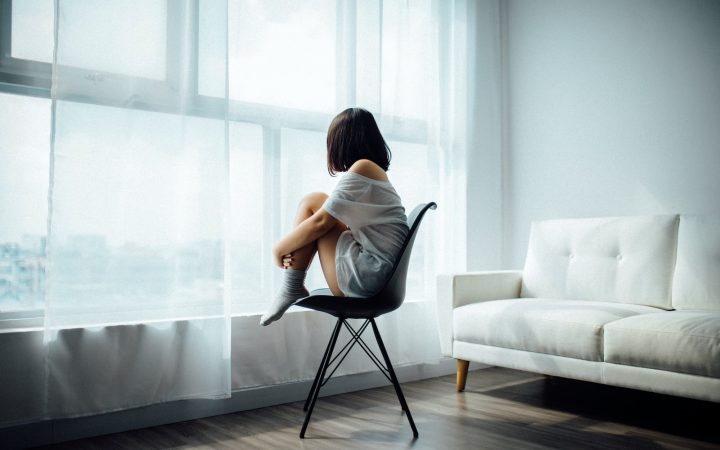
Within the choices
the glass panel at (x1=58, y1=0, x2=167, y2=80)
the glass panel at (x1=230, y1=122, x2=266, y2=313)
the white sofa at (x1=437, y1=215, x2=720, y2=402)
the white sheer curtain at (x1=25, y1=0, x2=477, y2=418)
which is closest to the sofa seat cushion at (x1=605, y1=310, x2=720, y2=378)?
the white sofa at (x1=437, y1=215, x2=720, y2=402)

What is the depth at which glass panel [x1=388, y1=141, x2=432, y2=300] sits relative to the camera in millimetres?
3125

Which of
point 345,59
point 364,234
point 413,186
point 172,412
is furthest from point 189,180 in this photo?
point 413,186

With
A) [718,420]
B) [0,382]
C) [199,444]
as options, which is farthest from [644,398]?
[0,382]

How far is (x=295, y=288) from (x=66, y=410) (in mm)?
928

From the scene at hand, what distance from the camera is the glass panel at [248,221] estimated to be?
8.45 feet

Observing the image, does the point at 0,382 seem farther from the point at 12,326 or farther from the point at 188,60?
the point at 188,60

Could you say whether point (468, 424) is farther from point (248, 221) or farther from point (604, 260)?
point (248, 221)

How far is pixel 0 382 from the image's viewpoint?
201 centimetres

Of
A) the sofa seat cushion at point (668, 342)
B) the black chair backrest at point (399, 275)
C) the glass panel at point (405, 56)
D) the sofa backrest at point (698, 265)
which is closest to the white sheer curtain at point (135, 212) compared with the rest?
Result: the black chair backrest at point (399, 275)

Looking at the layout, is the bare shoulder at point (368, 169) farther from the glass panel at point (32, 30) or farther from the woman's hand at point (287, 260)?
the glass panel at point (32, 30)

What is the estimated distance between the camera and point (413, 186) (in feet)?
10.4

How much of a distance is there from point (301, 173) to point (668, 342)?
66.0 inches

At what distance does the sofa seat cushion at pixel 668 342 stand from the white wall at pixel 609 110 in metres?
0.97

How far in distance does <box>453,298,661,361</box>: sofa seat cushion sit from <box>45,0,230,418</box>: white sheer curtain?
111 cm
